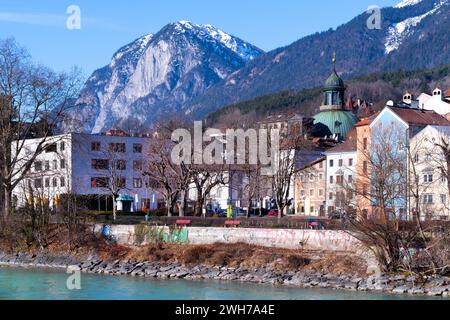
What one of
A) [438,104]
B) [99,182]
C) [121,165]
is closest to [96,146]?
[121,165]

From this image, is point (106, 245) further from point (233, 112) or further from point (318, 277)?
point (233, 112)

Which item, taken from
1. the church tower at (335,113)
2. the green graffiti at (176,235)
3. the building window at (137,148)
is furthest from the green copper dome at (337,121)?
the green graffiti at (176,235)

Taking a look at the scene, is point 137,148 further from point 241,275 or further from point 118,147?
point 241,275

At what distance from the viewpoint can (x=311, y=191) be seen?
88.0 m

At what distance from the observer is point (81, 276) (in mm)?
49031

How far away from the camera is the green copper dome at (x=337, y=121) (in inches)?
4555

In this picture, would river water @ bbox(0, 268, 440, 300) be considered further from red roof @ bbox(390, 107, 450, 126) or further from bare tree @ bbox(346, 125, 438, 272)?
red roof @ bbox(390, 107, 450, 126)

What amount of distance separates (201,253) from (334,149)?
35.2m

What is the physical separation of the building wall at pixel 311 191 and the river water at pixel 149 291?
127 ft

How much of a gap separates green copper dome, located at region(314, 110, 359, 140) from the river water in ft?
236

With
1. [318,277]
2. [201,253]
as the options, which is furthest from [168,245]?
[318,277]

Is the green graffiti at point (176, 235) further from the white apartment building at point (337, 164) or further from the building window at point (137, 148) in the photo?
the building window at point (137, 148)

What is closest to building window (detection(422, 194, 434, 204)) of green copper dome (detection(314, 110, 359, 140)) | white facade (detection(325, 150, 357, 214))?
white facade (detection(325, 150, 357, 214))

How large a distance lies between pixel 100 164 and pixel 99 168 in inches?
22.2
